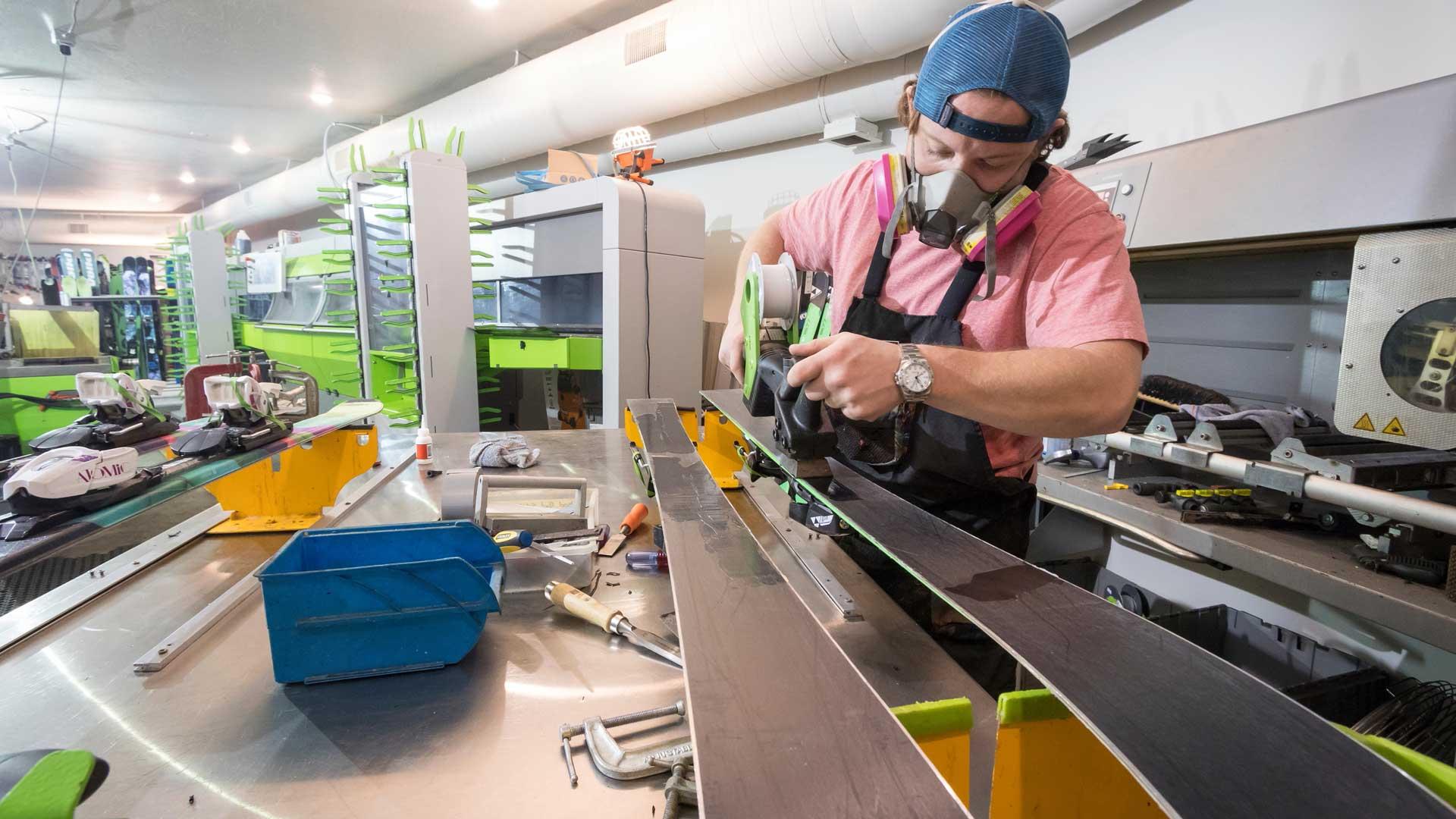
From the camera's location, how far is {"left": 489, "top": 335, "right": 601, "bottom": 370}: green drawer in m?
3.90

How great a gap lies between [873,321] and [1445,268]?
1131 mm

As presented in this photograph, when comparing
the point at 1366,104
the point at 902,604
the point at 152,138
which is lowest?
the point at 902,604

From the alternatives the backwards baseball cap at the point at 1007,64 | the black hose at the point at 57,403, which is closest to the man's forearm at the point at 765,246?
the backwards baseball cap at the point at 1007,64

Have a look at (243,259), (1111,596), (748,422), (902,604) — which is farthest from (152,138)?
(1111,596)

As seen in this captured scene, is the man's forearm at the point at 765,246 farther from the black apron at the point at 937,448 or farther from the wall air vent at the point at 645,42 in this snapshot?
the wall air vent at the point at 645,42

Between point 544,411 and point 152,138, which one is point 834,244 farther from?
point 152,138

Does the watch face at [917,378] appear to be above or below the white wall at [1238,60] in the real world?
below

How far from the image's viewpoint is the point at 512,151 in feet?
16.4

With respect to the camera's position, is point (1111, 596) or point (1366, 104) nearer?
point (1366, 104)

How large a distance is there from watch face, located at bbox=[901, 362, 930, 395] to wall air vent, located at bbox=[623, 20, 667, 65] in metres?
3.34

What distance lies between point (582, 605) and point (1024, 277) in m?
1.01

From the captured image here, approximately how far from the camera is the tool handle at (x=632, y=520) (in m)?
1.38

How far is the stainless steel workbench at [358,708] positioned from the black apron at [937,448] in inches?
10.4

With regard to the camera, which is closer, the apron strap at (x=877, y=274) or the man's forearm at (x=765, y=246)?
the apron strap at (x=877, y=274)
